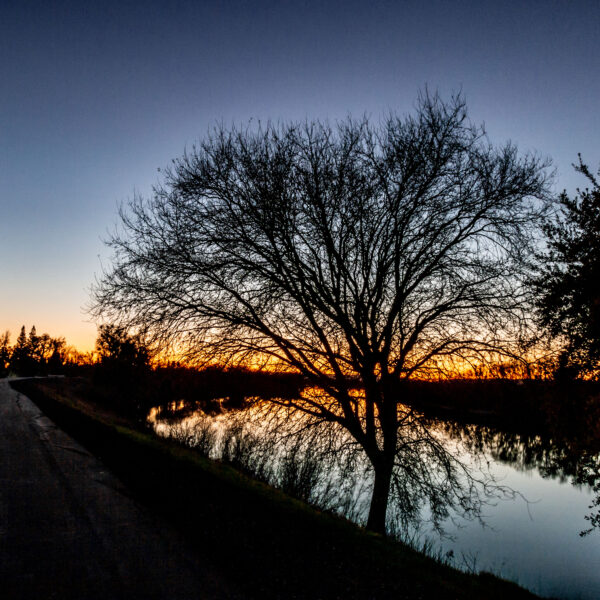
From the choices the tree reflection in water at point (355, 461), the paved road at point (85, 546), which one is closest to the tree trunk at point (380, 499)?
the tree reflection in water at point (355, 461)

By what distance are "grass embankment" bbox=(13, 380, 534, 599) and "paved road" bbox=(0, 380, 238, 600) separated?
328mm

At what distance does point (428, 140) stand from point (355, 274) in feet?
10.4

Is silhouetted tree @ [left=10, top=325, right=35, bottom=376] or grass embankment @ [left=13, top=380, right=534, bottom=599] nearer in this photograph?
grass embankment @ [left=13, top=380, right=534, bottom=599]

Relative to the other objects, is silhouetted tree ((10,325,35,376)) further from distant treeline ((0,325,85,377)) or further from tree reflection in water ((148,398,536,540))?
tree reflection in water ((148,398,536,540))

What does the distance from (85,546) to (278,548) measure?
86.1 inches

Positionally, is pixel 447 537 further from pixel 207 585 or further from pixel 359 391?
pixel 207 585

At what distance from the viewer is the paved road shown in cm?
393

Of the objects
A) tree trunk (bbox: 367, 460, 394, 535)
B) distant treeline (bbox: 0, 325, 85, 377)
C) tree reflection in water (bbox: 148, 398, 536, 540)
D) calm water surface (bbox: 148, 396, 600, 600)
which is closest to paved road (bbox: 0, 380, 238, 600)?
tree reflection in water (bbox: 148, 398, 536, 540)

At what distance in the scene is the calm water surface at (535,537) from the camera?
32.9ft

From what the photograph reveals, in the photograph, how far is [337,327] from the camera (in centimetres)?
978

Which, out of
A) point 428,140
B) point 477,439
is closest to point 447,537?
point 477,439

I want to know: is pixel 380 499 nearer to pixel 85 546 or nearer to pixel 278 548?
pixel 278 548

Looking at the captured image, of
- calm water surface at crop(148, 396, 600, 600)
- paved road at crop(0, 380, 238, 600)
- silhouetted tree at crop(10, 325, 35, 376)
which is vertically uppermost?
paved road at crop(0, 380, 238, 600)

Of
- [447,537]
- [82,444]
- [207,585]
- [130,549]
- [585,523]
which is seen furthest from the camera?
[585,523]
